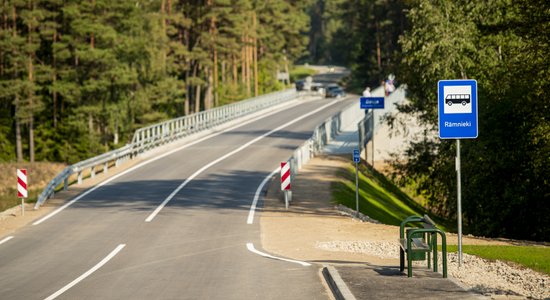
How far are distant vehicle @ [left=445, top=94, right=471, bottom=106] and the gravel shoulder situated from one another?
3.02 m

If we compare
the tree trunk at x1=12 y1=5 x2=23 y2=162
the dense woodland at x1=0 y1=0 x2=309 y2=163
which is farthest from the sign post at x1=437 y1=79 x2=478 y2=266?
the tree trunk at x1=12 y1=5 x2=23 y2=162

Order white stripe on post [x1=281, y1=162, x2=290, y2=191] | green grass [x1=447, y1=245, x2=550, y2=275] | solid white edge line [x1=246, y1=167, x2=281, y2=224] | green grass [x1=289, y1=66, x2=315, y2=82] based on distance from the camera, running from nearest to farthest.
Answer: green grass [x1=447, y1=245, x2=550, y2=275], solid white edge line [x1=246, y1=167, x2=281, y2=224], white stripe on post [x1=281, y1=162, x2=290, y2=191], green grass [x1=289, y1=66, x2=315, y2=82]

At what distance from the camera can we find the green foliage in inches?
1012

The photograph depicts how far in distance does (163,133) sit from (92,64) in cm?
2771

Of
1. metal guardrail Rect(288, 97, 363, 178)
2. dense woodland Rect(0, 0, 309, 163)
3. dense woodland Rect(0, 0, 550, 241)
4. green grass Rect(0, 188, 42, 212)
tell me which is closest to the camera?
dense woodland Rect(0, 0, 550, 241)

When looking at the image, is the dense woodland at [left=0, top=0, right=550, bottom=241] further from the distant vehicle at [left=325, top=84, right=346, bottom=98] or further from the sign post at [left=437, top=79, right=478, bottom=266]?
the distant vehicle at [left=325, top=84, right=346, bottom=98]

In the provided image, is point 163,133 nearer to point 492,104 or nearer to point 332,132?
point 332,132

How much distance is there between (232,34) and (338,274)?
256 ft

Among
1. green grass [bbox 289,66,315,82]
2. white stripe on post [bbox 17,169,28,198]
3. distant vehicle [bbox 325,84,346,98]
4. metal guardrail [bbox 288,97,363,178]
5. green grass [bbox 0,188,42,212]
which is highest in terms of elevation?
green grass [bbox 289,66,315,82]

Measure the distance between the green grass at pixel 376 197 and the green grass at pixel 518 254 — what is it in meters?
10.1

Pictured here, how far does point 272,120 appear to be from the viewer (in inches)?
2635

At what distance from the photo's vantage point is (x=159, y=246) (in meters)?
21.7

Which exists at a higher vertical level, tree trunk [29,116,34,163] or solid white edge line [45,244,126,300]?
tree trunk [29,116,34,163]

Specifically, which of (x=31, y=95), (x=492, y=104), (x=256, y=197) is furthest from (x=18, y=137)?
(x=492, y=104)
